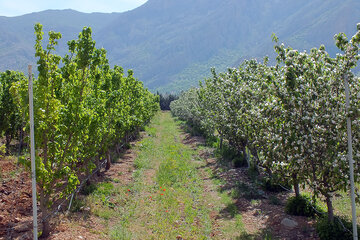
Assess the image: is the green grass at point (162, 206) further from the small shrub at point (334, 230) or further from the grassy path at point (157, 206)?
the small shrub at point (334, 230)

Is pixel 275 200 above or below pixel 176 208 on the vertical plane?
below

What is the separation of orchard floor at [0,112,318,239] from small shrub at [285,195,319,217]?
0.91ft

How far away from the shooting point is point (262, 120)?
10391mm

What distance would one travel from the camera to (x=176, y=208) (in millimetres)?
12320

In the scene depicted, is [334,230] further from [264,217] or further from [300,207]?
[264,217]

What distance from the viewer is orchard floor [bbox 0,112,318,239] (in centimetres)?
973

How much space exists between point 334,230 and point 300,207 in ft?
7.49

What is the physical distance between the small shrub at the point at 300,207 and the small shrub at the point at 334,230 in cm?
167

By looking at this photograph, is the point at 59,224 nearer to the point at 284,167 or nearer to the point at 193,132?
the point at 284,167

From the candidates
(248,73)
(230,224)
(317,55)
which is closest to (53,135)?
(230,224)

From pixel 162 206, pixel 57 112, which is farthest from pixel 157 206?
pixel 57 112

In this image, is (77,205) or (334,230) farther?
(77,205)

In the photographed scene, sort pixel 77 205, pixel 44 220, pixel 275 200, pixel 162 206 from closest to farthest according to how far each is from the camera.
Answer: pixel 44 220
pixel 77 205
pixel 275 200
pixel 162 206

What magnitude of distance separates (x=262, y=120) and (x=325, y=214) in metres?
3.62
